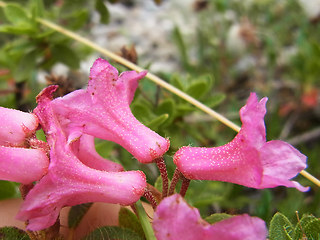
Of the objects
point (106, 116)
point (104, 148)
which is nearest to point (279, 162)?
point (106, 116)

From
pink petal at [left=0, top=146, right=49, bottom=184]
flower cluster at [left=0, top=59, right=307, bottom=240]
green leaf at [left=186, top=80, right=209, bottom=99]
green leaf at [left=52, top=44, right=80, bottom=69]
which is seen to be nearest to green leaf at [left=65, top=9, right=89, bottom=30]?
green leaf at [left=52, top=44, right=80, bottom=69]

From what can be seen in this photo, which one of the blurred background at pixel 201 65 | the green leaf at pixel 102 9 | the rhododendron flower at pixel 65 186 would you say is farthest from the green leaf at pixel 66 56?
the rhododendron flower at pixel 65 186

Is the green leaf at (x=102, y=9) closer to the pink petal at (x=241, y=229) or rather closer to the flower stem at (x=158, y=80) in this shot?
the flower stem at (x=158, y=80)

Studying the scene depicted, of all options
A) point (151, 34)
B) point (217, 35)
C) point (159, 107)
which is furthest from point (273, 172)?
point (151, 34)

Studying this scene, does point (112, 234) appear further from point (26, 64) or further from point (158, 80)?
point (26, 64)

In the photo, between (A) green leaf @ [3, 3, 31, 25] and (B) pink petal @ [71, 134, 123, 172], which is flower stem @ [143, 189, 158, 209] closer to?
(B) pink petal @ [71, 134, 123, 172]

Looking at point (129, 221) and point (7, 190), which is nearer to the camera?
point (129, 221)
